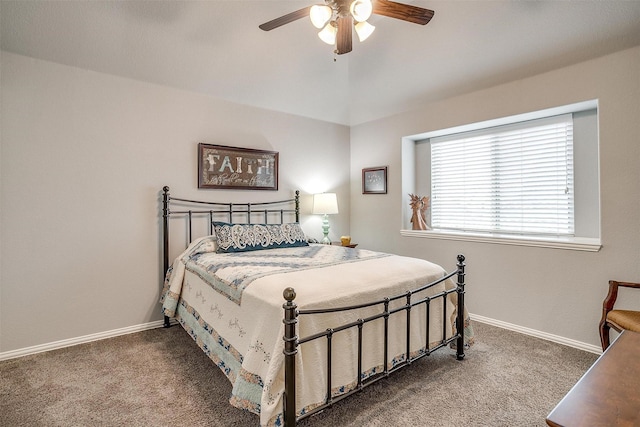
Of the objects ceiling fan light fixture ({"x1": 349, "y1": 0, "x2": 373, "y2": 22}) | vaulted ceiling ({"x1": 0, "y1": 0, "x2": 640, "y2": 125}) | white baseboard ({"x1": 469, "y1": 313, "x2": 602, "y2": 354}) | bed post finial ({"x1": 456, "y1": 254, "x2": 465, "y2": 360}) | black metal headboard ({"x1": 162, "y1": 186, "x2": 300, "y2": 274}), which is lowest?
white baseboard ({"x1": 469, "y1": 313, "x2": 602, "y2": 354})

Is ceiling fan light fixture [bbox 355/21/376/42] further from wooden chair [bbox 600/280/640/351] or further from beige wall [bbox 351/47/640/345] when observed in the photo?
wooden chair [bbox 600/280/640/351]

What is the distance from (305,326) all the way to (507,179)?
2.96m

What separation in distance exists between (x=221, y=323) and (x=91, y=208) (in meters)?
1.77

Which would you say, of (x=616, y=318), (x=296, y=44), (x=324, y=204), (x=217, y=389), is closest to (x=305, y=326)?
(x=217, y=389)

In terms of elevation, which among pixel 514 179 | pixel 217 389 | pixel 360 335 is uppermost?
pixel 514 179

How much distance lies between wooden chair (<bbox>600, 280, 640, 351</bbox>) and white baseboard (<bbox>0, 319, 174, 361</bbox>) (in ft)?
12.2

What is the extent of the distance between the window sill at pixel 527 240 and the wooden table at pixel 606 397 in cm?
197

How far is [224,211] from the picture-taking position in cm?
368

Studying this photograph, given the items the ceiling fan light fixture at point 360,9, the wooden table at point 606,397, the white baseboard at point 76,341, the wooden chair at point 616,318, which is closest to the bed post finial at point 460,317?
the wooden chair at point 616,318

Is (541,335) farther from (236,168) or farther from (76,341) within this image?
(76,341)

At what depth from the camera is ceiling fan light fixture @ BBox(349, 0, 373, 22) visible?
1855 millimetres

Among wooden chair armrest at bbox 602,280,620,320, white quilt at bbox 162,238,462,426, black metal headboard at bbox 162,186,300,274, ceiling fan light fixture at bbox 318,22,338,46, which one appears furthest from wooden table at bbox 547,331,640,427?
black metal headboard at bbox 162,186,300,274

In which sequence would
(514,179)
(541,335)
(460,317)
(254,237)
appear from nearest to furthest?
(460,317) → (541,335) → (254,237) → (514,179)

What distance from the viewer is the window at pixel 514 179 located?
2.98 meters
